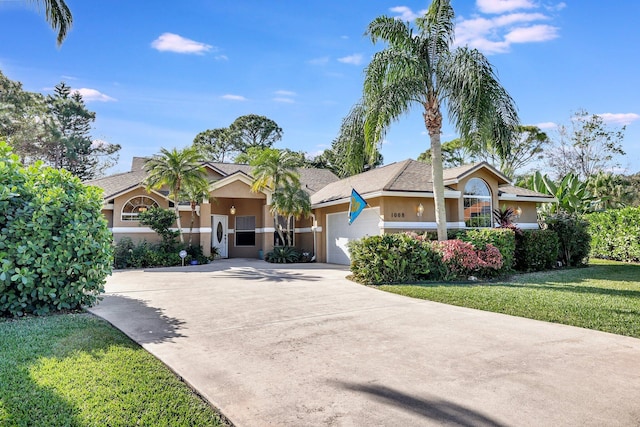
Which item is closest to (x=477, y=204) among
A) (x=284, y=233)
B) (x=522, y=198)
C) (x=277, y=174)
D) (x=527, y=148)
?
(x=522, y=198)

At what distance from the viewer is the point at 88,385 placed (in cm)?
382

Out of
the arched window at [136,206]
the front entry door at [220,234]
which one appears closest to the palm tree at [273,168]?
the front entry door at [220,234]

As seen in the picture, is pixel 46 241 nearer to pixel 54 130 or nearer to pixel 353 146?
pixel 353 146

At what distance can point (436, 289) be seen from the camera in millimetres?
9898

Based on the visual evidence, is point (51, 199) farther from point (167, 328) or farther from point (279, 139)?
point (279, 139)

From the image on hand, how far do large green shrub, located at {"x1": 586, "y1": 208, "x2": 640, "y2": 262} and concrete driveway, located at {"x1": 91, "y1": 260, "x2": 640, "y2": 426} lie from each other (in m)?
14.7

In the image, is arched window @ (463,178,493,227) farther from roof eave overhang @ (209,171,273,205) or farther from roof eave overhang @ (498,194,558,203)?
roof eave overhang @ (209,171,273,205)

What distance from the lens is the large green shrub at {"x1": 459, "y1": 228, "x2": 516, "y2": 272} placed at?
12547mm

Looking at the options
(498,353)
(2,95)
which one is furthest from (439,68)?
(2,95)

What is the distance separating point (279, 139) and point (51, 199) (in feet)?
137

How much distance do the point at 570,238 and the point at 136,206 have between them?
19.9 m

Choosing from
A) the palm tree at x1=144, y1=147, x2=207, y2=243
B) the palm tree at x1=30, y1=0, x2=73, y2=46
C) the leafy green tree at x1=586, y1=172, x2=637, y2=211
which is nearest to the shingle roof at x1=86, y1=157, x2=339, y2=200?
the palm tree at x1=144, y1=147, x2=207, y2=243

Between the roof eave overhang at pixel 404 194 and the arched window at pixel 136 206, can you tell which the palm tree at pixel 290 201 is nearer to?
the roof eave overhang at pixel 404 194

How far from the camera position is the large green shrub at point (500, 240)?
12547 mm
